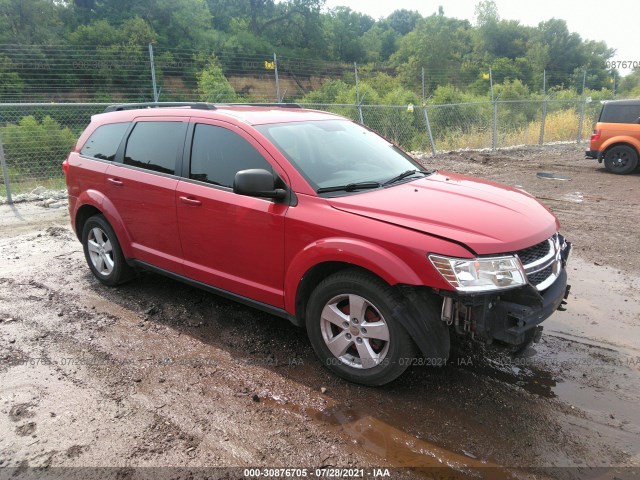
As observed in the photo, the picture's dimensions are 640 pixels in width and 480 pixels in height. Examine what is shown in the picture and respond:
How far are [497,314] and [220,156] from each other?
2.41m

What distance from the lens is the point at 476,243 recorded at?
2.79 metres

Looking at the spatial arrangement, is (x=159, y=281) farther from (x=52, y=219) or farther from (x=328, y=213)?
(x=52, y=219)

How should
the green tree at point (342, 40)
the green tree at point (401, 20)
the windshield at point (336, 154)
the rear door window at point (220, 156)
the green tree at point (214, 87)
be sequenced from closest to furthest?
the windshield at point (336, 154) < the rear door window at point (220, 156) < the green tree at point (214, 87) < the green tree at point (342, 40) < the green tree at point (401, 20)

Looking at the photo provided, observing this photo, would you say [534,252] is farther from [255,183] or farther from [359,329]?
[255,183]

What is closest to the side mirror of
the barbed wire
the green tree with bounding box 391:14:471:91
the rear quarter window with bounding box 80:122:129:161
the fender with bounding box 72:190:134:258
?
the fender with bounding box 72:190:134:258

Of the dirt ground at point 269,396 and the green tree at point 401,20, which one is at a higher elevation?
the green tree at point 401,20

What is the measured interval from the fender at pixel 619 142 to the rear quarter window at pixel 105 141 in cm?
1229

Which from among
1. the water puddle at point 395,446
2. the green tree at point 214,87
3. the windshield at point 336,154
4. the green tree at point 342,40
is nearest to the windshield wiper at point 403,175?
the windshield at point 336,154

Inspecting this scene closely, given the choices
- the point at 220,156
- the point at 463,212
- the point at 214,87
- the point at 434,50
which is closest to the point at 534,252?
the point at 463,212

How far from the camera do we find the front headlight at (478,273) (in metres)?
2.74

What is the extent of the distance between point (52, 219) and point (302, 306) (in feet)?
21.6

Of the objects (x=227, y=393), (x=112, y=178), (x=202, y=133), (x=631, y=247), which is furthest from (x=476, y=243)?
(x=631, y=247)

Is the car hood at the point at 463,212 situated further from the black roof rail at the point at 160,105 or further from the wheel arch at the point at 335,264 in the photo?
the black roof rail at the point at 160,105

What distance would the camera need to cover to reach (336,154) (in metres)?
3.85
